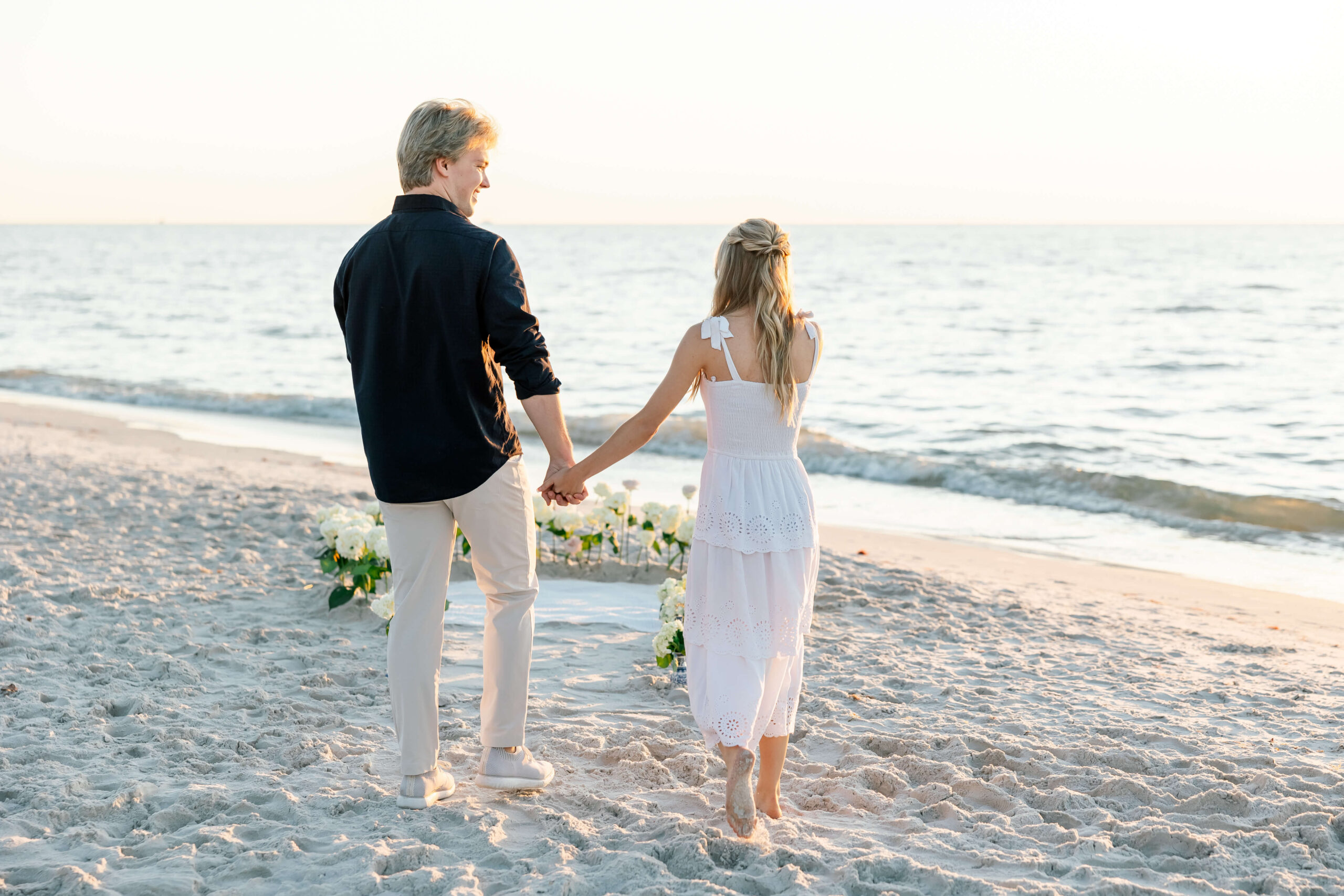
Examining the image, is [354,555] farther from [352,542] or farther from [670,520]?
[670,520]

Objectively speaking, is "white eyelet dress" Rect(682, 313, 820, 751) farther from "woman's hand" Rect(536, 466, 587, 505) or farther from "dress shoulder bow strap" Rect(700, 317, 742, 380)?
"woman's hand" Rect(536, 466, 587, 505)

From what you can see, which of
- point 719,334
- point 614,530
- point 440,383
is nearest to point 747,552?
point 719,334

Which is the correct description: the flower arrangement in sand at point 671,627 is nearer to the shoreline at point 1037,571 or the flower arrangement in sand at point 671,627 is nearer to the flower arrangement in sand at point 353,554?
the flower arrangement in sand at point 353,554

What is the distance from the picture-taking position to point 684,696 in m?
4.59

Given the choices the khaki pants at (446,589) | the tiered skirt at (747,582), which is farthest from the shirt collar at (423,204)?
the tiered skirt at (747,582)

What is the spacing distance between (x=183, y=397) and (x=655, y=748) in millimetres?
16095

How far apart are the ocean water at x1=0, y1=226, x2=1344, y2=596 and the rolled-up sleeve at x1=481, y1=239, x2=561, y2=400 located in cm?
640

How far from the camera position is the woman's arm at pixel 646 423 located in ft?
9.95

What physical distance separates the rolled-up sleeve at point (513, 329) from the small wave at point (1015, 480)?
7771 millimetres

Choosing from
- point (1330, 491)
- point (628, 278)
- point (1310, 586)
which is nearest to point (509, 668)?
point (1310, 586)

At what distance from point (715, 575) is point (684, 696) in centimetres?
165

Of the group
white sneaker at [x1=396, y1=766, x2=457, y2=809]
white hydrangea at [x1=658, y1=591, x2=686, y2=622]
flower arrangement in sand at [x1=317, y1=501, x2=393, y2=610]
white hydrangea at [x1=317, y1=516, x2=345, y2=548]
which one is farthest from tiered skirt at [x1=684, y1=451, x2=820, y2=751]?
white hydrangea at [x1=317, y1=516, x2=345, y2=548]

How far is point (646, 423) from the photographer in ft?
10.4

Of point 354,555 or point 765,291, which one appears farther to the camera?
point 354,555
